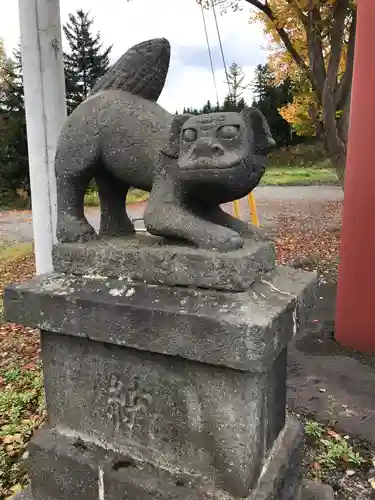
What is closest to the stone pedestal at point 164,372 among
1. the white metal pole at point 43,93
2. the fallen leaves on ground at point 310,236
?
the white metal pole at point 43,93

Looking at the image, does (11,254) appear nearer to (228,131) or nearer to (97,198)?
(97,198)

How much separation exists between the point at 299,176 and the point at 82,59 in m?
11.0

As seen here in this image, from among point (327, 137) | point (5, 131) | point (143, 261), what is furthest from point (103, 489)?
point (5, 131)

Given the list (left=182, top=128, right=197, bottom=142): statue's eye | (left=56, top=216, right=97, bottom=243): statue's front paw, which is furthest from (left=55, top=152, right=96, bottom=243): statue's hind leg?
(left=182, top=128, right=197, bottom=142): statue's eye

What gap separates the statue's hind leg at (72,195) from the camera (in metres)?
1.87

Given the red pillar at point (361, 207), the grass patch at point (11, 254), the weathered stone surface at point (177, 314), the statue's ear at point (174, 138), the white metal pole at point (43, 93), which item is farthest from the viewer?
the grass patch at point (11, 254)

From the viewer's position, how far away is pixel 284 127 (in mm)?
25953

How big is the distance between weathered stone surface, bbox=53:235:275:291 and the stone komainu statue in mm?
68

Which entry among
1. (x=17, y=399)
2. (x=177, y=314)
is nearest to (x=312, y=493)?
(x=177, y=314)

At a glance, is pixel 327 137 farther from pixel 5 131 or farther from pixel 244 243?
pixel 5 131

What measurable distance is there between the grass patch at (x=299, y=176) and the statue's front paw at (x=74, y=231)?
1792 centimetres

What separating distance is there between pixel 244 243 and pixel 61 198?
834mm

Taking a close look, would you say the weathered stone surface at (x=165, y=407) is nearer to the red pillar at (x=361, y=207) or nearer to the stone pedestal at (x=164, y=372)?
the stone pedestal at (x=164, y=372)

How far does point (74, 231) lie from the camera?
193cm
